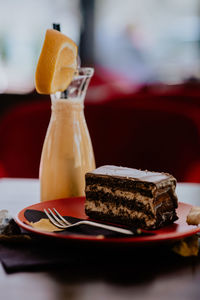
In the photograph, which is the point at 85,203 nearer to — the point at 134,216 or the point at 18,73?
the point at 134,216

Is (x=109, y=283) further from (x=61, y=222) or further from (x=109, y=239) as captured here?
(x=61, y=222)

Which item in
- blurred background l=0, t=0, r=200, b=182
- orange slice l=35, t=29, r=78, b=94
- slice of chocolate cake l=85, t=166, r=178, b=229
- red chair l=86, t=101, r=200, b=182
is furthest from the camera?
blurred background l=0, t=0, r=200, b=182

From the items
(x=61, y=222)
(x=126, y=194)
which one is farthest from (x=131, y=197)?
(x=61, y=222)

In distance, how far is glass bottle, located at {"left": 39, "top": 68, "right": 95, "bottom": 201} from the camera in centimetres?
114

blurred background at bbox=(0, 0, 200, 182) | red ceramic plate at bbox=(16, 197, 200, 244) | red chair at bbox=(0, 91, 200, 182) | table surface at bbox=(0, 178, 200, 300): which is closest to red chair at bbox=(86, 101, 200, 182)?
red chair at bbox=(0, 91, 200, 182)

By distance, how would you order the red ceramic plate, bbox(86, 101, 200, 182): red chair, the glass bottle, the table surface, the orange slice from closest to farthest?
the table surface
the red ceramic plate
the orange slice
the glass bottle
bbox(86, 101, 200, 182): red chair

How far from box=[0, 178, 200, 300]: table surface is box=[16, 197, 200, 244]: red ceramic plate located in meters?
0.04

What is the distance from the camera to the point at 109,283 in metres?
0.70

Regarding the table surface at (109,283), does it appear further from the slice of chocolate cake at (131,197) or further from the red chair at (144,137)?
the red chair at (144,137)

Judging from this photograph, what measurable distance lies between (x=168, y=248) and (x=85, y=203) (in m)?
0.22

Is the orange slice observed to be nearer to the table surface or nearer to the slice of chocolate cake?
the slice of chocolate cake

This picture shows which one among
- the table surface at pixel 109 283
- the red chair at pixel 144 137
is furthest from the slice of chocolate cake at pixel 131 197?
the red chair at pixel 144 137

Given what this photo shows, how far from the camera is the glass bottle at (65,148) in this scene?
3.76ft

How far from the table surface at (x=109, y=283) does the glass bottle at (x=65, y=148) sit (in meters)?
0.41
